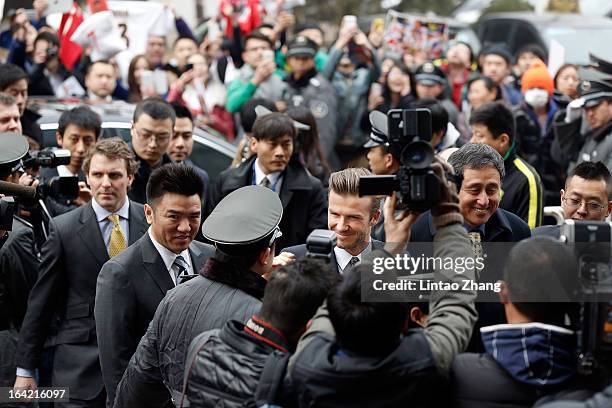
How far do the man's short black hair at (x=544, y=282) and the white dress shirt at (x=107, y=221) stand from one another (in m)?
2.96

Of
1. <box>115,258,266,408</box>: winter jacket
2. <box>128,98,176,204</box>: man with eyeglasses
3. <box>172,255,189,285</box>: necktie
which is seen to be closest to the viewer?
<box>115,258,266,408</box>: winter jacket

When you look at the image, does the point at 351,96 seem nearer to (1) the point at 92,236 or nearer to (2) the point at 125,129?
(2) the point at 125,129

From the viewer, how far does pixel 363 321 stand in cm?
344

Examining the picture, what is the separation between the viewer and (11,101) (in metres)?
7.72

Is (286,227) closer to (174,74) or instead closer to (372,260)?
(372,260)

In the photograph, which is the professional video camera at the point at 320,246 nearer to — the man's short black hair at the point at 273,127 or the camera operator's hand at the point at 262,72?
the man's short black hair at the point at 273,127

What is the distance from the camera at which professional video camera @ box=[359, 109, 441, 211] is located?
3629 millimetres

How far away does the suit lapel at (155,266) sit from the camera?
526 cm

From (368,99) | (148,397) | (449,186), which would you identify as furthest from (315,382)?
(368,99)

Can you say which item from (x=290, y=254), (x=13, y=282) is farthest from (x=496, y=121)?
(x=13, y=282)

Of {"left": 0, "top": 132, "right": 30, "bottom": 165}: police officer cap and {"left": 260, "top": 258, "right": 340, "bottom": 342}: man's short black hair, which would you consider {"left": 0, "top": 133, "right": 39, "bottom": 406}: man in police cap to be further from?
{"left": 260, "top": 258, "right": 340, "bottom": 342}: man's short black hair

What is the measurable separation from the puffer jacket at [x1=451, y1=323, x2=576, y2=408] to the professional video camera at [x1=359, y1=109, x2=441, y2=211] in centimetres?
52

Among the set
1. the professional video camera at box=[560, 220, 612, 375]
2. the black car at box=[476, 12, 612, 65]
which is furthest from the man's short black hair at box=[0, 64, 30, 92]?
the black car at box=[476, 12, 612, 65]

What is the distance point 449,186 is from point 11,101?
484 cm
